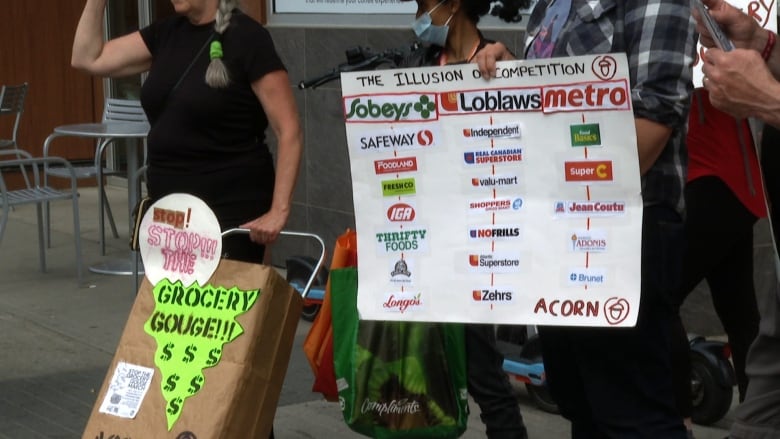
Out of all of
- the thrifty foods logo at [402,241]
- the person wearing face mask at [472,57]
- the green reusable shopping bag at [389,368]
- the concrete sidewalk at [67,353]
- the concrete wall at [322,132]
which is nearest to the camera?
the thrifty foods logo at [402,241]

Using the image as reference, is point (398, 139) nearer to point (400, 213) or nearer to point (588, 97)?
point (400, 213)

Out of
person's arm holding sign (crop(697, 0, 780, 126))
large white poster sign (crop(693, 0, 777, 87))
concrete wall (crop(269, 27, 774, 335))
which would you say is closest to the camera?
person's arm holding sign (crop(697, 0, 780, 126))

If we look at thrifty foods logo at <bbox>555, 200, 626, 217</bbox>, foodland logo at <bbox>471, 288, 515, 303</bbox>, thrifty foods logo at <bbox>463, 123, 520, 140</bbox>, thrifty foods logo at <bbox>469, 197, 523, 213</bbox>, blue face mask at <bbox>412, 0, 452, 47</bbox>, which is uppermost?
blue face mask at <bbox>412, 0, 452, 47</bbox>

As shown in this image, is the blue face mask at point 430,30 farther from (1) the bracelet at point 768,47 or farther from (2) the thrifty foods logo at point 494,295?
(1) the bracelet at point 768,47

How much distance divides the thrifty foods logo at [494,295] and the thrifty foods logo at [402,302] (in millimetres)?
170

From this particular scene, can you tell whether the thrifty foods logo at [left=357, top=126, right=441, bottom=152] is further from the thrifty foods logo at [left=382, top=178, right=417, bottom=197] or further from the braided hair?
the braided hair

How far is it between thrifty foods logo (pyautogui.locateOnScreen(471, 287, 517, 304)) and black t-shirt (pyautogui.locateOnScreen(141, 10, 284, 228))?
1378mm

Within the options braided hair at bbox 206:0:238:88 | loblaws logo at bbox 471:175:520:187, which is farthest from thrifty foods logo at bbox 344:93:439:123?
braided hair at bbox 206:0:238:88

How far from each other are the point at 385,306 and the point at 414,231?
0.73 feet

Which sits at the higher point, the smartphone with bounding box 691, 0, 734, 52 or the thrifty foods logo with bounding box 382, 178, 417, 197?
the smartphone with bounding box 691, 0, 734, 52

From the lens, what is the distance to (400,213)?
12.0 ft

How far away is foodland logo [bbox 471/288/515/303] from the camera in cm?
348

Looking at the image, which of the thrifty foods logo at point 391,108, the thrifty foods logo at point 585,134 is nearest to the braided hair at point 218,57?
the thrifty foods logo at point 391,108

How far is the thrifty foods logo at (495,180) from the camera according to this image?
137 inches
